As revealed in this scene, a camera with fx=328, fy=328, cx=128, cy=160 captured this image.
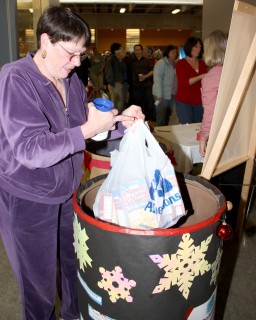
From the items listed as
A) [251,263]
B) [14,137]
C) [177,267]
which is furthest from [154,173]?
[251,263]

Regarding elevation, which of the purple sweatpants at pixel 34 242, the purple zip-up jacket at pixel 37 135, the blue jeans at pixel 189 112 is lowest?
the purple sweatpants at pixel 34 242

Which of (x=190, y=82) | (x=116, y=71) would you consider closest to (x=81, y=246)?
(x=190, y=82)

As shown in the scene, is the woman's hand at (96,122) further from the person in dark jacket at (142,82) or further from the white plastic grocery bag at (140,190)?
the person in dark jacket at (142,82)

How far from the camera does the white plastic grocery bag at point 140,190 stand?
3.16 ft

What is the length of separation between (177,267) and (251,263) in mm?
1427

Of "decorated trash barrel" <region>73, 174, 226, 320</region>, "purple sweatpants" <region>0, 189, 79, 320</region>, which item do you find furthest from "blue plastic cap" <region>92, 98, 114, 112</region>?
"purple sweatpants" <region>0, 189, 79, 320</region>

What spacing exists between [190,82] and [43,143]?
8.79 ft

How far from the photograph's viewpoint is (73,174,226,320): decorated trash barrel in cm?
90

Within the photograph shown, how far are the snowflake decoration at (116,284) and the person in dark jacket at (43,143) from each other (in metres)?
0.35

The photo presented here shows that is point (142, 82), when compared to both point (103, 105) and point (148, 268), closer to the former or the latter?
point (103, 105)

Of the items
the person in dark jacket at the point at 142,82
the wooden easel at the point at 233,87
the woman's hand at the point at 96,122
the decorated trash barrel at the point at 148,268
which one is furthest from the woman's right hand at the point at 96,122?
the person in dark jacket at the point at 142,82

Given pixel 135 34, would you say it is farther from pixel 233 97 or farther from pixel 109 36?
pixel 233 97

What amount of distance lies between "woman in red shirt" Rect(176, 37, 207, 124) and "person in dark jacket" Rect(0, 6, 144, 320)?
7.34 ft

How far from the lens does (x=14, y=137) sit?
964 mm
